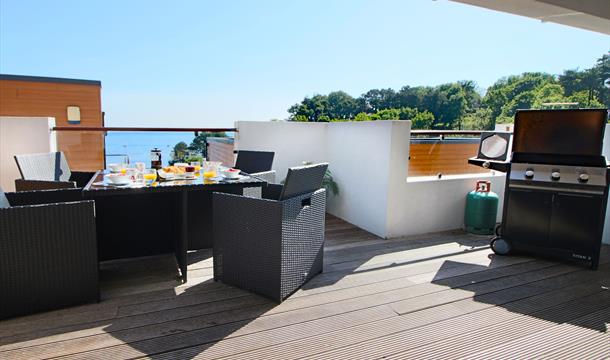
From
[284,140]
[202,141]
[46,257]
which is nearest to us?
[46,257]

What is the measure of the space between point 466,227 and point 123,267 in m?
3.88

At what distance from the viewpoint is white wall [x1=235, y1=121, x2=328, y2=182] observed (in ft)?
16.0

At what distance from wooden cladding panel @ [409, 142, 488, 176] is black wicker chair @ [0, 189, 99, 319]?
10.9ft

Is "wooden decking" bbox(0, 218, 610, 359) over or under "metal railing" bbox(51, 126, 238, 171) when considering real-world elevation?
under

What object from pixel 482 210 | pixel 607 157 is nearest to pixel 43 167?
pixel 482 210

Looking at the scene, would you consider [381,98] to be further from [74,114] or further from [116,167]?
[116,167]

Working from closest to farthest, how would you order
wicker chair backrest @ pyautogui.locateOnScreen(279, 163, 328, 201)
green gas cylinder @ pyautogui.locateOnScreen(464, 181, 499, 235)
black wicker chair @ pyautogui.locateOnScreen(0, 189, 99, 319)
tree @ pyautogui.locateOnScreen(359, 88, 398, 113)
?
black wicker chair @ pyautogui.locateOnScreen(0, 189, 99, 319), wicker chair backrest @ pyautogui.locateOnScreen(279, 163, 328, 201), green gas cylinder @ pyautogui.locateOnScreen(464, 181, 499, 235), tree @ pyautogui.locateOnScreen(359, 88, 398, 113)

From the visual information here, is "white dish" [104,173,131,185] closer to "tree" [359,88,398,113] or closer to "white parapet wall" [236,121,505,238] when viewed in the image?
"white parapet wall" [236,121,505,238]

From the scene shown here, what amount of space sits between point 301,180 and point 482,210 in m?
2.84

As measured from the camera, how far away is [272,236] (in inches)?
95.3

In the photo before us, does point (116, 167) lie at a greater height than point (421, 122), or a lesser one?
lesser

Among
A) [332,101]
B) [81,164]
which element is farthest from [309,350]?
[332,101]

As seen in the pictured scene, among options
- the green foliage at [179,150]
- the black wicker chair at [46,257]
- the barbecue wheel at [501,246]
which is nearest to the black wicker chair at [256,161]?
the green foliage at [179,150]

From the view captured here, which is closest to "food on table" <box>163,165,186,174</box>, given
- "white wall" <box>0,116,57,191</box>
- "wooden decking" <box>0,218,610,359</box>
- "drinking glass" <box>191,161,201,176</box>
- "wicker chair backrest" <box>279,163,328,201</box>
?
"drinking glass" <box>191,161,201,176</box>
